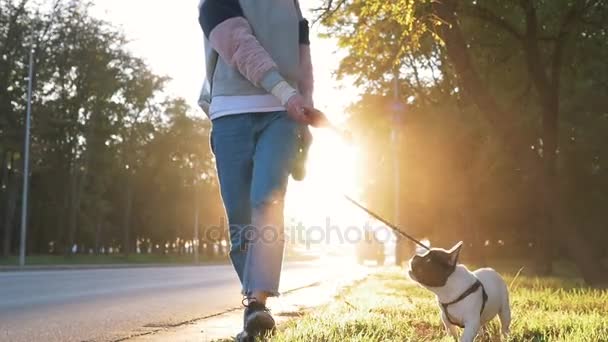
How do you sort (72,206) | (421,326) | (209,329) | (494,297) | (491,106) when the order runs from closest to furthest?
1. (494,297)
2. (421,326)
3. (209,329)
4. (491,106)
5. (72,206)

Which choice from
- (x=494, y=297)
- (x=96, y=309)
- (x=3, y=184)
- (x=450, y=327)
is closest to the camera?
(x=450, y=327)

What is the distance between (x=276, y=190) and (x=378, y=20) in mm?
9202

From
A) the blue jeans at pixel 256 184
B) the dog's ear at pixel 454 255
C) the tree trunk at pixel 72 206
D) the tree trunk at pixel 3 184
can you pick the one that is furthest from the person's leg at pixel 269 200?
the tree trunk at pixel 3 184

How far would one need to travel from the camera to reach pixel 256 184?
177 inches

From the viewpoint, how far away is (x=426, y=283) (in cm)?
467

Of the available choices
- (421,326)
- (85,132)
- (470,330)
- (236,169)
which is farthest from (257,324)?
(85,132)

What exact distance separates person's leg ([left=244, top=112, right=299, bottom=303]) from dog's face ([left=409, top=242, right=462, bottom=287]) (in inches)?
31.7

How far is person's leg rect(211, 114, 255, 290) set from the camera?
4.61m

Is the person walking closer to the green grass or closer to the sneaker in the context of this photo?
the sneaker

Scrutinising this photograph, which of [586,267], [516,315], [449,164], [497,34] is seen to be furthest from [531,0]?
[449,164]

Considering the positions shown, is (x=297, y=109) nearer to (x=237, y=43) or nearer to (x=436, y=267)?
(x=237, y=43)

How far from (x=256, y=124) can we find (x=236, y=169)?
0.28m

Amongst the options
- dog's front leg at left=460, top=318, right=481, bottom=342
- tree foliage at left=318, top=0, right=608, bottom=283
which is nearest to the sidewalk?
dog's front leg at left=460, top=318, right=481, bottom=342

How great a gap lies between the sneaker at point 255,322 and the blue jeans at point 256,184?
88 millimetres
